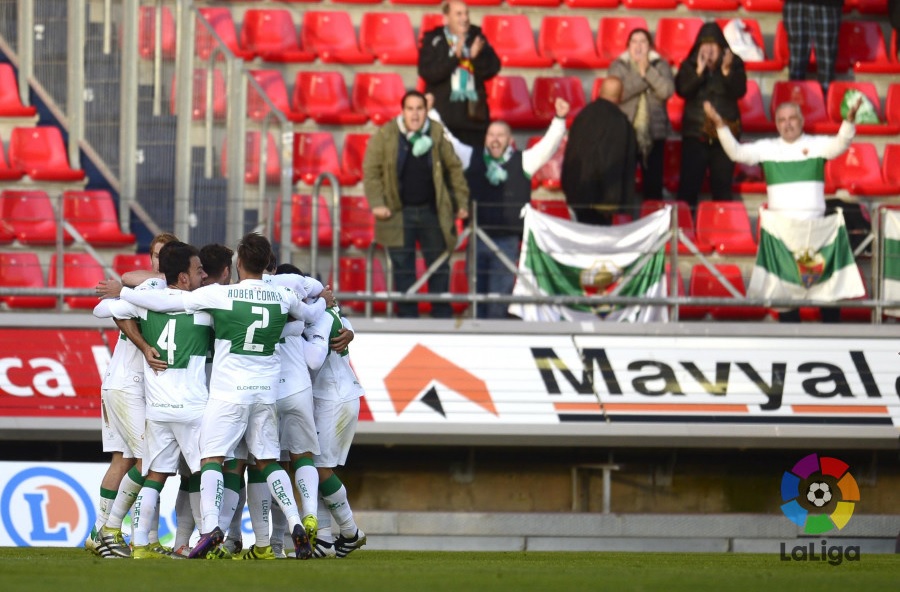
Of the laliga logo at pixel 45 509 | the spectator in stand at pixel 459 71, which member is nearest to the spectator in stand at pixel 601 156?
the spectator in stand at pixel 459 71

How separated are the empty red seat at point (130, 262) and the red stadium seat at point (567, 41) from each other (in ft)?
15.6

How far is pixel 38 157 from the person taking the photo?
47.1 feet

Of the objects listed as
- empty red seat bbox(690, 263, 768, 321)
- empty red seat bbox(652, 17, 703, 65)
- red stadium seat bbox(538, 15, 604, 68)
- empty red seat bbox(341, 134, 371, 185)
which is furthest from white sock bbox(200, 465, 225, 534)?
empty red seat bbox(652, 17, 703, 65)

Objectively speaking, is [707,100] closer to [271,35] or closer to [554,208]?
[554,208]

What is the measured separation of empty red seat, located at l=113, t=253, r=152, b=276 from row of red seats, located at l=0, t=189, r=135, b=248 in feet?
0.41

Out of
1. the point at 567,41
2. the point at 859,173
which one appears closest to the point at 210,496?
the point at 567,41

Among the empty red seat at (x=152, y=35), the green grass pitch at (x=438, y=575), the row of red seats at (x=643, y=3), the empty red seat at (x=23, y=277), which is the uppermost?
the row of red seats at (x=643, y=3)

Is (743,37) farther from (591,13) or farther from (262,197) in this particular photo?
(262,197)

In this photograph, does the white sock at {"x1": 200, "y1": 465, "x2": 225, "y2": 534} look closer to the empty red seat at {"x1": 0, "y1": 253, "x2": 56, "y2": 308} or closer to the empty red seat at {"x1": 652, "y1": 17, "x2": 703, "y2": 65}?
the empty red seat at {"x1": 0, "y1": 253, "x2": 56, "y2": 308}

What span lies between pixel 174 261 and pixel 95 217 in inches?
162

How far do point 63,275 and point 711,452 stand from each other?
18.5 ft

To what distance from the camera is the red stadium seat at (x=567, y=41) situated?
1590cm

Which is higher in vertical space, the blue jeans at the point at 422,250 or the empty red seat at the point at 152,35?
the empty red seat at the point at 152,35

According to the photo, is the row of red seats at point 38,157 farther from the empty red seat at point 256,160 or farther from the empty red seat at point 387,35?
the empty red seat at point 387,35
